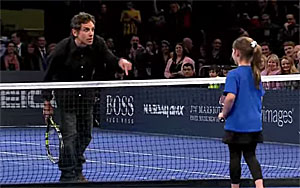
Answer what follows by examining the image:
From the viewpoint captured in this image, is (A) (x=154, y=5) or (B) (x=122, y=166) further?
(A) (x=154, y=5)

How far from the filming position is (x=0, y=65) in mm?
19750

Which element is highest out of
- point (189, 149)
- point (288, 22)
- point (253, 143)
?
point (288, 22)

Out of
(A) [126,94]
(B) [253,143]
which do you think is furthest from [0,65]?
(B) [253,143]

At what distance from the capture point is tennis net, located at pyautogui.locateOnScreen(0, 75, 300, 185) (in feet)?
30.2

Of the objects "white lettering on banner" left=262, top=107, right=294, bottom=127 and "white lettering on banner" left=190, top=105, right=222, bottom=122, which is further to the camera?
"white lettering on banner" left=190, top=105, right=222, bottom=122

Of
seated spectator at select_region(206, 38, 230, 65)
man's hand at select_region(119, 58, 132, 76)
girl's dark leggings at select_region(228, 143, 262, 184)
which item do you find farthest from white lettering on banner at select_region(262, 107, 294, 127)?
girl's dark leggings at select_region(228, 143, 262, 184)

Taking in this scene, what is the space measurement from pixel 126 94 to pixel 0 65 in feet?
18.1

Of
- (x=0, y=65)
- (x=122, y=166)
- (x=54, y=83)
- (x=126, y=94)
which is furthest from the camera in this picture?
(x=0, y=65)

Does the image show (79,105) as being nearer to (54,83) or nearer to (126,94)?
(54,83)

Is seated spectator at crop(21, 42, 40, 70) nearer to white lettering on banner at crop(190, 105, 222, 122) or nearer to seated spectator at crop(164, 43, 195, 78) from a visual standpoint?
seated spectator at crop(164, 43, 195, 78)

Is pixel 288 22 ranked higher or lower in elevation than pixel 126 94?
higher

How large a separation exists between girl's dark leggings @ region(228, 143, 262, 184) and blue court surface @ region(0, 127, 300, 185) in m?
1.76

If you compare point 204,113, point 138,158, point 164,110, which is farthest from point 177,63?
point 138,158

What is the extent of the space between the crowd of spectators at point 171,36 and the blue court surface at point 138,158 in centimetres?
342
